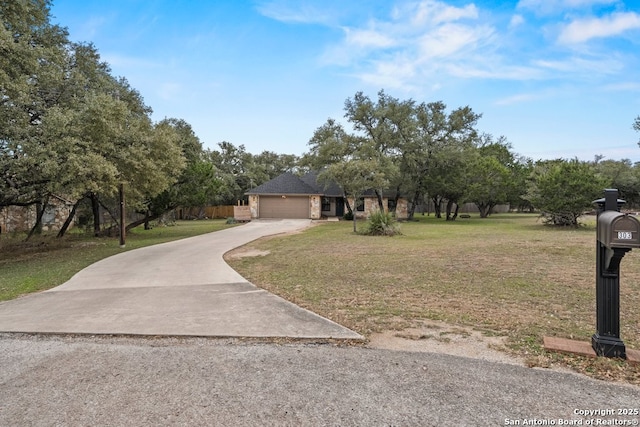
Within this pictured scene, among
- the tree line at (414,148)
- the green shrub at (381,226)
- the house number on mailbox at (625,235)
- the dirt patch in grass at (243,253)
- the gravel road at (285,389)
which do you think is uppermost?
the tree line at (414,148)

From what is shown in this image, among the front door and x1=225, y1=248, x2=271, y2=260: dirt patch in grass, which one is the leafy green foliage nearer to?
the front door

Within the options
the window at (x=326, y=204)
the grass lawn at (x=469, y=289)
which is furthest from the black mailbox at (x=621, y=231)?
the window at (x=326, y=204)

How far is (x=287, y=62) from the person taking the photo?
48.4ft

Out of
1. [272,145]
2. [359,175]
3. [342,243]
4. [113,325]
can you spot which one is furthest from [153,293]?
[272,145]

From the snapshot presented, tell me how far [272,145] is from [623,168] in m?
43.8

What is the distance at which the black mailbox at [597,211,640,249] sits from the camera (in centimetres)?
273

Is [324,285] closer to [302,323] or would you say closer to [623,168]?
[302,323]

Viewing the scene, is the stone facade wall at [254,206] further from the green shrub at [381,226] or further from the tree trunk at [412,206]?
the green shrub at [381,226]

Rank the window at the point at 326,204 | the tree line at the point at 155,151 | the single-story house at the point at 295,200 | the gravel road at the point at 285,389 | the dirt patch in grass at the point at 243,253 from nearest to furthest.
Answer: the gravel road at the point at 285,389 → the tree line at the point at 155,151 → the dirt patch in grass at the point at 243,253 → the single-story house at the point at 295,200 → the window at the point at 326,204

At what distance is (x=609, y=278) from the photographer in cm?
302

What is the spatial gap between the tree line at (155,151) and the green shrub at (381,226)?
9.11 ft

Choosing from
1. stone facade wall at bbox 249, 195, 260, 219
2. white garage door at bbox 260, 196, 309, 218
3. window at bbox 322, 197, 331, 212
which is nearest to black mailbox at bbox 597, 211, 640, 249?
white garage door at bbox 260, 196, 309, 218

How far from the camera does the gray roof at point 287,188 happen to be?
98.3 feet

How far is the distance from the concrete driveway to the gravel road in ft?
1.74
